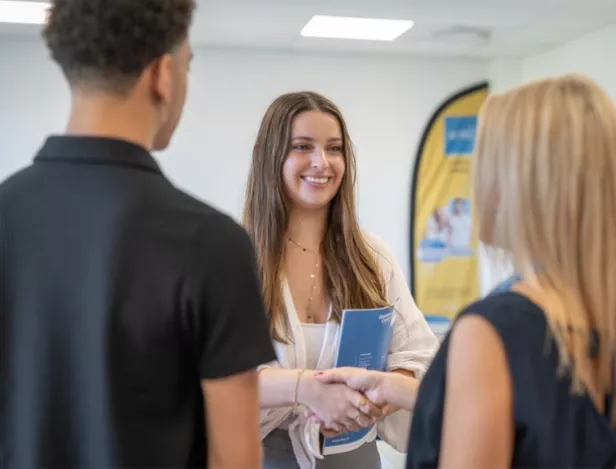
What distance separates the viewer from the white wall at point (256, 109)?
3.91m

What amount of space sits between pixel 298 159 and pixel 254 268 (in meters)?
0.81

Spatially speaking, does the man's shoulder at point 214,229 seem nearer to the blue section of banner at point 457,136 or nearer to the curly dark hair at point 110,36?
the curly dark hair at point 110,36

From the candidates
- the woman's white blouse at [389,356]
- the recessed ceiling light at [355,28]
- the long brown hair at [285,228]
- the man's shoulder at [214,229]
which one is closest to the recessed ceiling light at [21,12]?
the recessed ceiling light at [355,28]

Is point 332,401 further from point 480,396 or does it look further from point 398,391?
point 480,396

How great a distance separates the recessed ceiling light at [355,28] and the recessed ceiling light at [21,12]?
1435 millimetres

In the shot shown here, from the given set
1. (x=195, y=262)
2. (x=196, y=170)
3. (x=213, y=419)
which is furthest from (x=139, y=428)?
(x=196, y=170)

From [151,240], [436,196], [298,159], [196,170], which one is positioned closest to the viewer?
[151,240]

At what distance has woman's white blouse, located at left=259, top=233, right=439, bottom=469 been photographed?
4.79 feet

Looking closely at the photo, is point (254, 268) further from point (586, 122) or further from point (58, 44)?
point (586, 122)

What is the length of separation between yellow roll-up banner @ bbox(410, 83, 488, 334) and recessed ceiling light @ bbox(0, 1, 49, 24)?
98.3 inches

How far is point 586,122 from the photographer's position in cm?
81

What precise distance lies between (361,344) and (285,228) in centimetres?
36

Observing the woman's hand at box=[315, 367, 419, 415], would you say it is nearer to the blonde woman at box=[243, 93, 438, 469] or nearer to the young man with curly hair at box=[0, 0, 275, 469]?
the blonde woman at box=[243, 93, 438, 469]

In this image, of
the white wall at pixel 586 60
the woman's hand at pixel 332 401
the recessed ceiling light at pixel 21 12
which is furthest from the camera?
the white wall at pixel 586 60
